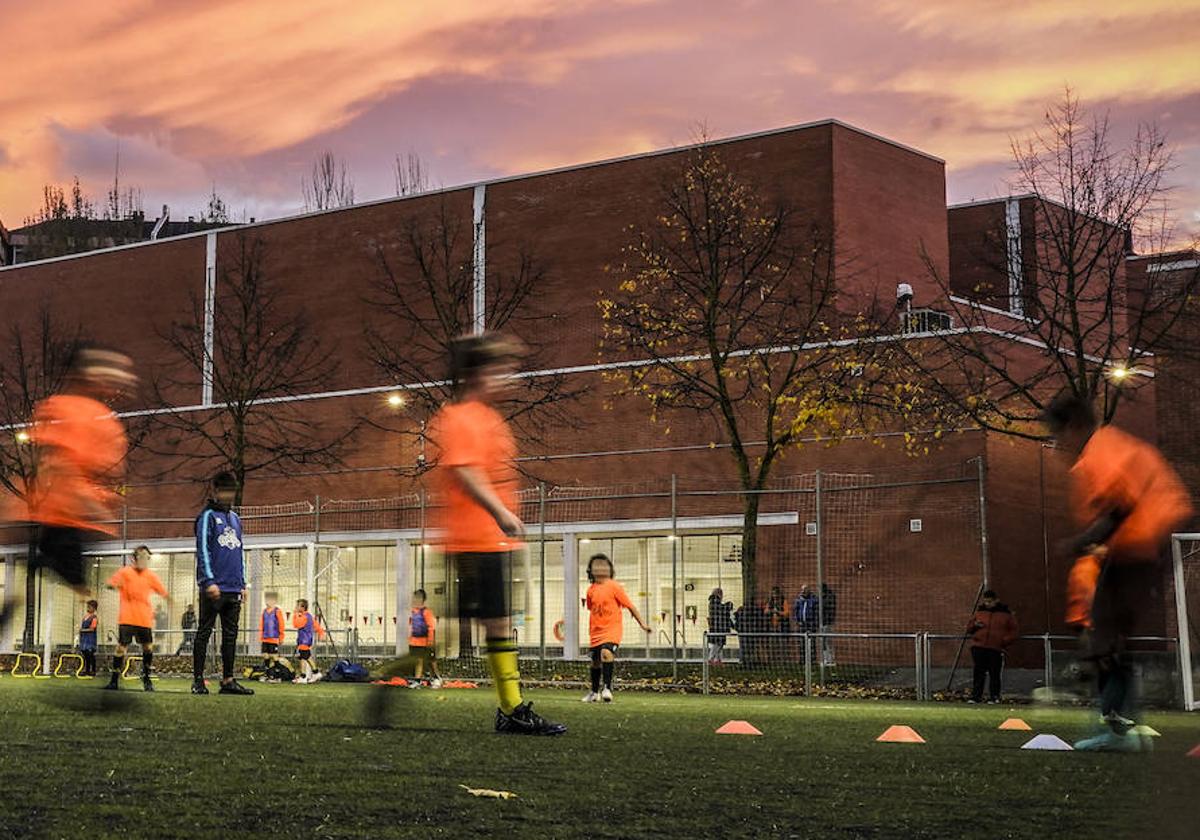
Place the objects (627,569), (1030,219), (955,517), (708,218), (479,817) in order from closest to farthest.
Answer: (479,817), (955,517), (708,218), (627,569), (1030,219)

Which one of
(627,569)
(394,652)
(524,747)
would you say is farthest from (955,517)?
(524,747)

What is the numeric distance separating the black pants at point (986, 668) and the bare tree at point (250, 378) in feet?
79.7

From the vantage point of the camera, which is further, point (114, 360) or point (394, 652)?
point (394, 652)

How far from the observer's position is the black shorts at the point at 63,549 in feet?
34.9

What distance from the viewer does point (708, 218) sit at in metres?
37.9

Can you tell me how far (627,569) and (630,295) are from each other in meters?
7.77

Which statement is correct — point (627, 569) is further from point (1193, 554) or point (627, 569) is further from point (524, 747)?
point (524, 747)

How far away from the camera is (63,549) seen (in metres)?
10.7

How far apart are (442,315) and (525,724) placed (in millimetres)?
32700

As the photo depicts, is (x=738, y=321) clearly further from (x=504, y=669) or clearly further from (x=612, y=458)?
(x=504, y=669)

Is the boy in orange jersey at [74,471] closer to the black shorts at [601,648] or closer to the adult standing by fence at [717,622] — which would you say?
the black shorts at [601,648]

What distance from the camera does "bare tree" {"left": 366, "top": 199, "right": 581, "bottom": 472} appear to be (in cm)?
4278

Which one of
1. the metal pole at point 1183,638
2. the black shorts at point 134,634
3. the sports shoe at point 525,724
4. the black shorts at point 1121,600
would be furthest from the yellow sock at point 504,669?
the metal pole at point 1183,638

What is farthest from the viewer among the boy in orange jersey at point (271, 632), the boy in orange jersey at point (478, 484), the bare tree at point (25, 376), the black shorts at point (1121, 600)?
the bare tree at point (25, 376)
